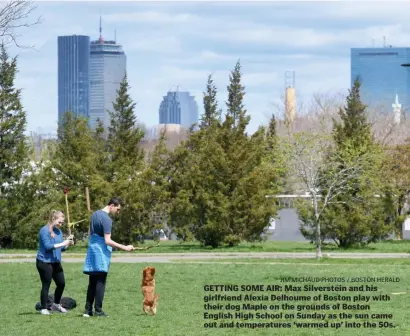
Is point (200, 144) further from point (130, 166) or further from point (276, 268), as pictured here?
point (276, 268)

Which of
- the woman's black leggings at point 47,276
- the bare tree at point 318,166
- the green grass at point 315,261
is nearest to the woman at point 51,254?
the woman's black leggings at point 47,276

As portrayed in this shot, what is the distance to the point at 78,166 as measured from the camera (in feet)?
158

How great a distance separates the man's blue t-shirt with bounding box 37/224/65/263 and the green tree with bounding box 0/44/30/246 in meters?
30.0

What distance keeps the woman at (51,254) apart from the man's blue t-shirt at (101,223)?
753mm

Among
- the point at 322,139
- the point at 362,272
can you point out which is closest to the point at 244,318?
the point at 362,272

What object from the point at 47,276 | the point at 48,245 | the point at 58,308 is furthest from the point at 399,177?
the point at 48,245

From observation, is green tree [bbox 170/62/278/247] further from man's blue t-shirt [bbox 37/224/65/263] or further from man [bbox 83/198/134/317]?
man [bbox 83/198/134/317]

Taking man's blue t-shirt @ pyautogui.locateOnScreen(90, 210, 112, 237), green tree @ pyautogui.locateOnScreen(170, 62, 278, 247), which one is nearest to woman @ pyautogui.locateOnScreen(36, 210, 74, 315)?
man's blue t-shirt @ pyautogui.locateOnScreen(90, 210, 112, 237)

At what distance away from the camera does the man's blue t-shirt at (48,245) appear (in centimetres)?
1638

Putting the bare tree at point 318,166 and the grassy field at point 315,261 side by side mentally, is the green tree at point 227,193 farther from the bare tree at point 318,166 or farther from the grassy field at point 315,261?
the grassy field at point 315,261

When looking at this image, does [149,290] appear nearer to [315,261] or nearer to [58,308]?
[58,308]

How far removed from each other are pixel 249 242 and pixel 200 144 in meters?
5.32

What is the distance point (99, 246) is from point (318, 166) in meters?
26.7

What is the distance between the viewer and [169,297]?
63.4ft
